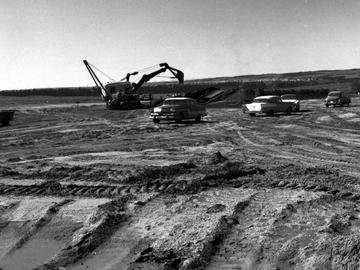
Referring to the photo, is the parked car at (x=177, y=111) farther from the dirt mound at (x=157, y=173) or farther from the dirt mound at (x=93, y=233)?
the dirt mound at (x=93, y=233)

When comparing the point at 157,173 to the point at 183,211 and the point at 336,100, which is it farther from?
the point at 336,100

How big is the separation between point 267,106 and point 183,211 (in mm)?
28437

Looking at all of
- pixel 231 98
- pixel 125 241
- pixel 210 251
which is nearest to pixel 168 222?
pixel 125 241

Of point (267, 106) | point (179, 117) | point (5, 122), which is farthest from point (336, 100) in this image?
point (5, 122)

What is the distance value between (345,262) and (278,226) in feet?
5.50

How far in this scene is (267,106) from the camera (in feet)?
119

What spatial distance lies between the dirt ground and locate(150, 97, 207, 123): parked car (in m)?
14.5

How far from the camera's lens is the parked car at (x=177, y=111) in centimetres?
3119

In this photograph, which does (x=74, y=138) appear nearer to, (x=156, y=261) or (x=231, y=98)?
(x=156, y=261)

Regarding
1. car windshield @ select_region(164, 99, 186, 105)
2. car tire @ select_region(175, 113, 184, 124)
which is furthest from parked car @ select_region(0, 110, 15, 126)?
car tire @ select_region(175, 113, 184, 124)

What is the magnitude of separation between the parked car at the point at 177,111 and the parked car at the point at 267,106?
5715mm

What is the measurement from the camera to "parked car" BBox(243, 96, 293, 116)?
3618cm

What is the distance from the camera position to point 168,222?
26.5 ft

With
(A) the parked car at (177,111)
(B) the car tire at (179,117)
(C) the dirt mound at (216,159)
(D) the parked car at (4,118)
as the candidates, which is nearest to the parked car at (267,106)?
(A) the parked car at (177,111)
